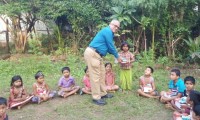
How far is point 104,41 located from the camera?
6.05 metres

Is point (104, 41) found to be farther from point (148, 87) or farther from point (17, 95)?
point (17, 95)

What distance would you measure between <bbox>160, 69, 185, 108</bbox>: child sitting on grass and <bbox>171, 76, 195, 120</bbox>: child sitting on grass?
118 mm

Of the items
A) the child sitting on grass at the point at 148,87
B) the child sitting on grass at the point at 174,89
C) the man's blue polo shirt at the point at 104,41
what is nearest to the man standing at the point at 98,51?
the man's blue polo shirt at the point at 104,41

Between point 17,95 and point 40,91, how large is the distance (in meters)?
0.50

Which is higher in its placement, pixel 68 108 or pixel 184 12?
pixel 184 12

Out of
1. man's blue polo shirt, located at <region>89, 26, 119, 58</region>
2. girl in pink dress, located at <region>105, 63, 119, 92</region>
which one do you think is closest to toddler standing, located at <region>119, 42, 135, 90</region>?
girl in pink dress, located at <region>105, 63, 119, 92</region>

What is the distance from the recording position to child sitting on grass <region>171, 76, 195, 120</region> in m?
5.32

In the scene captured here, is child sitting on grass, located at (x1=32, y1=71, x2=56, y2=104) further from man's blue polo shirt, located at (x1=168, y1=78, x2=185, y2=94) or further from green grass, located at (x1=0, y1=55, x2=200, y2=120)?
man's blue polo shirt, located at (x1=168, y1=78, x2=185, y2=94)

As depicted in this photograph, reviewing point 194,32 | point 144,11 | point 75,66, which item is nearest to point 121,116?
point 75,66

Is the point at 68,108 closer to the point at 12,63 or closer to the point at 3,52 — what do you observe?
the point at 12,63

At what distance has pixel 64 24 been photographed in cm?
1070

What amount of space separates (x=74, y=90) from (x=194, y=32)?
15.5 ft

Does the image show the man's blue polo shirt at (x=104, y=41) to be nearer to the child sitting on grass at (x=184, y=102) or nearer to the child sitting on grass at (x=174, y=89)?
the child sitting on grass at (x=174, y=89)

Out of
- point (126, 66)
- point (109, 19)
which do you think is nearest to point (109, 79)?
point (126, 66)
